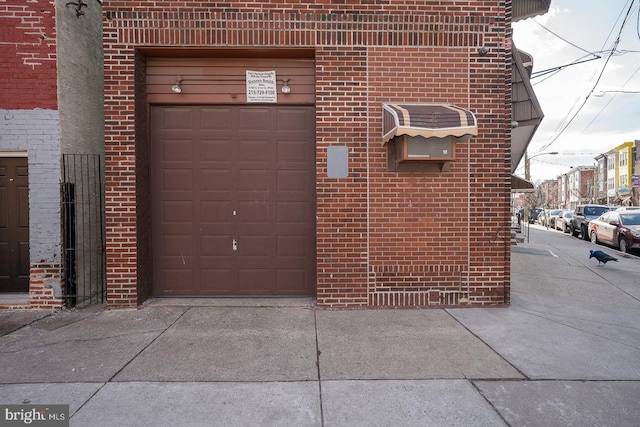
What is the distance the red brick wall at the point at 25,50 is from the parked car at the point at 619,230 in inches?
647

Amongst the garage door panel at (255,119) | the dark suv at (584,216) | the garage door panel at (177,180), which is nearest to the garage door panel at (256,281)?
the garage door panel at (177,180)

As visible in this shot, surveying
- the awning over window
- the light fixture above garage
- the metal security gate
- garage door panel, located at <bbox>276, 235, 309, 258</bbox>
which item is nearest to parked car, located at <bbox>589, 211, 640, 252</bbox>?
the awning over window

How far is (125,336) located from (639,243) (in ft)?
49.4

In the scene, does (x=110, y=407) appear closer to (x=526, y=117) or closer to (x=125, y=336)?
(x=125, y=336)

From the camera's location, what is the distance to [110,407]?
3090 millimetres

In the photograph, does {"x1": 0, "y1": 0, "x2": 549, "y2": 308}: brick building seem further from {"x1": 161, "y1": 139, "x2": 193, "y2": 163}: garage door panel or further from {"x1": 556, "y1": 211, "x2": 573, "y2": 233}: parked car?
{"x1": 556, "y1": 211, "x2": 573, "y2": 233}: parked car

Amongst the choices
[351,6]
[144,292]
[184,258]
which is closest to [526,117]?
[351,6]

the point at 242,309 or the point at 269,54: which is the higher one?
the point at 269,54

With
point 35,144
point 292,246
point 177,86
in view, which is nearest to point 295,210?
point 292,246

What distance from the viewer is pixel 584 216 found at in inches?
763

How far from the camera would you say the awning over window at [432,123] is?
4809 mm

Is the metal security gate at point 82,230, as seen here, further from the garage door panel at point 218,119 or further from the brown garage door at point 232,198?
the garage door panel at point 218,119

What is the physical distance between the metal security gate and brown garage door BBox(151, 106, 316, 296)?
3.28 feet

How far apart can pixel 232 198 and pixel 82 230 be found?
2406 mm
